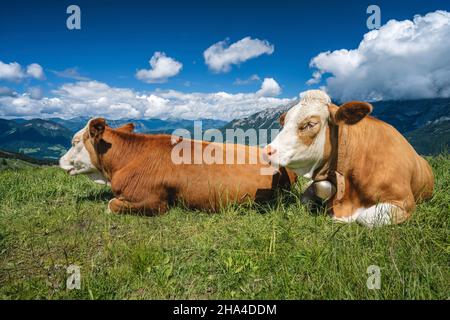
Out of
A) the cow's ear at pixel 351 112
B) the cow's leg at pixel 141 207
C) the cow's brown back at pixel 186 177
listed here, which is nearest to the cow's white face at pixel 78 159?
the cow's brown back at pixel 186 177

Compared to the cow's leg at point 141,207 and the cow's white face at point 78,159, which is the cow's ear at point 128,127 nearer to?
the cow's white face at point 78,159

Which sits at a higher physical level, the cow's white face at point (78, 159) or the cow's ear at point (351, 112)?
the cow's ear at point (351, 112)

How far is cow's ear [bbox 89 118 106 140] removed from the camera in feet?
27.5

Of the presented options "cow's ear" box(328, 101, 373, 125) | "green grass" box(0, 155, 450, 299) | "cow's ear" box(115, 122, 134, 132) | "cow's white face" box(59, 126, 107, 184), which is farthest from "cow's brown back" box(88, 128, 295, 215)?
"cow's ear" box(328, 101, 373, 125)

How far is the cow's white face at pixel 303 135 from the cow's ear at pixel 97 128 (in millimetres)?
4650

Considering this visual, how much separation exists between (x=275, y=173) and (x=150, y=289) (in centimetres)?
447

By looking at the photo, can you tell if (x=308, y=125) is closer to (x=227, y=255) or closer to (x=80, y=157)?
(x=227, y=255)

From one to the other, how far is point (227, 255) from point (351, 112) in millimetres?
3115

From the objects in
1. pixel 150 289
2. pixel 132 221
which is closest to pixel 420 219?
pixel 150 289

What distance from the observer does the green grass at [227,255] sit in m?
4.05

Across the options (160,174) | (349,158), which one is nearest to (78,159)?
(160,174)

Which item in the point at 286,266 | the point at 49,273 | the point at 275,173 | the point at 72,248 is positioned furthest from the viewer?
the point at 275,173

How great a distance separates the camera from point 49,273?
15.7 feet
